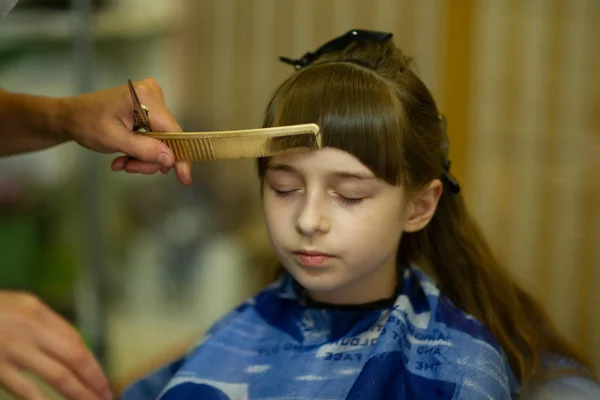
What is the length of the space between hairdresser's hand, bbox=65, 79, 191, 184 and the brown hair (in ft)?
0.43

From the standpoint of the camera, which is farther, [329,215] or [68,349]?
[329,215]

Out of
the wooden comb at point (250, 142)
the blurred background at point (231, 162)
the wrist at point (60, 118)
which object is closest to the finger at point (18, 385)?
the wooden comb at point (250, 142)

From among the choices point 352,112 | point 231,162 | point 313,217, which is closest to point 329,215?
point 313,217

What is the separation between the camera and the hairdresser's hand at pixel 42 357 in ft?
1.79

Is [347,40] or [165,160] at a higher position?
[347,40]

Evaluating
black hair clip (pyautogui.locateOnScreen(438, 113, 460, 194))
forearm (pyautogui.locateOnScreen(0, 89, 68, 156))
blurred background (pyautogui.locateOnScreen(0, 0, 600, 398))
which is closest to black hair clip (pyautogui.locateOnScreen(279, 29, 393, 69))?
black hair clip (pyautogui.locateOnScreen(438, 113, 460, 194))

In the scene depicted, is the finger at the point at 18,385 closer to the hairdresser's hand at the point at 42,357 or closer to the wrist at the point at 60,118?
the hairdresser's hand at the point at 42,357

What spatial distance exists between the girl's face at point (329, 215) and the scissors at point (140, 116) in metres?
0.16

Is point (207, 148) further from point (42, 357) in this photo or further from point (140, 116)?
point (42, 357)

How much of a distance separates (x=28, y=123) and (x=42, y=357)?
0.56m

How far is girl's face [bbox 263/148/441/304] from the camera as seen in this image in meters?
0.85

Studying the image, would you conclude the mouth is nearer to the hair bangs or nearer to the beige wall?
the hair bangs

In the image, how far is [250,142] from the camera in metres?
0.80

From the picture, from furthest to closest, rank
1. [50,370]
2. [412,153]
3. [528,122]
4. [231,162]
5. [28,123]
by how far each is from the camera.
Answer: [231,162] < [528,122] < [28,123] < [412,153] < [50,370]
